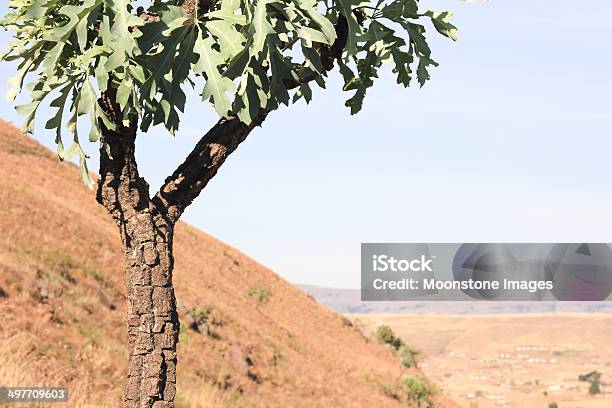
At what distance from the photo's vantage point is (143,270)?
804 centimetres

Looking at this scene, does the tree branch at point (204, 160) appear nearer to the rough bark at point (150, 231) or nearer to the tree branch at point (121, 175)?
the rough bark at point (150, 231)

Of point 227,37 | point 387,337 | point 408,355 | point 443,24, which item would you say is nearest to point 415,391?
point 408,355

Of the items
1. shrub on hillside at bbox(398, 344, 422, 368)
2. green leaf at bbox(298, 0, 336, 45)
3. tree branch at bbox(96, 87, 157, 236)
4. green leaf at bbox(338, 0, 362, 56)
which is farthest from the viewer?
shrub on hillside at bbox(398, 344, 422, 368)

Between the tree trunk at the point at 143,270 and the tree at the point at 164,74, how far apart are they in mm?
10

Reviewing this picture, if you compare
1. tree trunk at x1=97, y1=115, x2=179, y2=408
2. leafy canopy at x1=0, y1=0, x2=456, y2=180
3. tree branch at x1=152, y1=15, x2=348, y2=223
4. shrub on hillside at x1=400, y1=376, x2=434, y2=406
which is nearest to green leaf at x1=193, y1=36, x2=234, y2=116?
leafy canopy at x1=0, y1=0, x2=456, y2=180

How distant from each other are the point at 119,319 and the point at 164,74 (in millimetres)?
17039

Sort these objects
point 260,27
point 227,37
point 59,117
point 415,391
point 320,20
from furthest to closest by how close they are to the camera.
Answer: point 415,391
point 59,117
point 227,37
point 320,20
point 260,27

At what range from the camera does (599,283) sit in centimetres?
4547

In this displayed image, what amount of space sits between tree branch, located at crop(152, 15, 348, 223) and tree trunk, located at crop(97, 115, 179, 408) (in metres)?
0.21

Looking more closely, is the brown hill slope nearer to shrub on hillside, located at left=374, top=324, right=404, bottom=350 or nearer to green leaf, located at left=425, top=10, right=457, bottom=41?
shrub on hillside, located at left=374, top=324, right=404, bottom=350

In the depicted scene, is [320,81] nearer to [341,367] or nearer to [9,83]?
[9,83]

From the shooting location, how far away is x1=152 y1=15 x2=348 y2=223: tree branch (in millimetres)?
8211

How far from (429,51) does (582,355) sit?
15969 cm

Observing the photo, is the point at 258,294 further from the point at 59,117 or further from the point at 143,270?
the point at 59,117
